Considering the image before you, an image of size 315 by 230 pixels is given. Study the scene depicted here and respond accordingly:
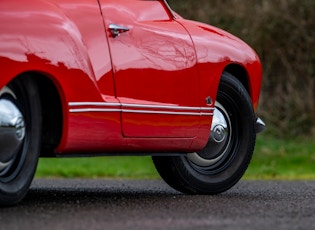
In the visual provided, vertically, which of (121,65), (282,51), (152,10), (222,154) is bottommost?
(282,51)

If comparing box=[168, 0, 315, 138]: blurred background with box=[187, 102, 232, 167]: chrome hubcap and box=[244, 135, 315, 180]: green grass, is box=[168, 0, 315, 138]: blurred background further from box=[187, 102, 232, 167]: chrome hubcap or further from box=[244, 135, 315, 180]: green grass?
box=[187, 102, 232, 167]: chrome hubcap

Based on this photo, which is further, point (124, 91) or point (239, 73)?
point (239, 73)

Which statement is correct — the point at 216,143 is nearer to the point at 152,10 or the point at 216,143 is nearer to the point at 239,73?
the point at 239,73

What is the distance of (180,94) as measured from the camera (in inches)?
270

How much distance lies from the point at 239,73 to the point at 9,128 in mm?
2373

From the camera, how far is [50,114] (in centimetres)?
614

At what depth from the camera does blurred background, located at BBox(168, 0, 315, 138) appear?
15664 millimetres

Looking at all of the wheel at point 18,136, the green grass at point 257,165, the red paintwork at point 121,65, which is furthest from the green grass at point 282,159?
the wheel at point 18,136

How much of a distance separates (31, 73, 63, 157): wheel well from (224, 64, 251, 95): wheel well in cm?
177

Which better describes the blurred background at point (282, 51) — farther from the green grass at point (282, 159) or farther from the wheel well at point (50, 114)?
the wheel well at point (50, 114)

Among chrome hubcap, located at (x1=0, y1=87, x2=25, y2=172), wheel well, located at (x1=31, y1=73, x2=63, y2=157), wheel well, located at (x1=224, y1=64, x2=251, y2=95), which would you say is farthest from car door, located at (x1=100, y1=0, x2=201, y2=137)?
chrome hubcap, located at (x1=0, y1=87, x2=25, y2=172)

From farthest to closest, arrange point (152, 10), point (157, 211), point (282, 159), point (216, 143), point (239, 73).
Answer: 1. point (282, 159)
2. point (239, 73)
3. point (216, 143)
4. point (152, 10)
5. point (157, 211)

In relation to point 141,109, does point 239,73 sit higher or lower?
lower

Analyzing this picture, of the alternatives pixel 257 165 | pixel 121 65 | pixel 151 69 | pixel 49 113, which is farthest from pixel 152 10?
pixel 257 165
